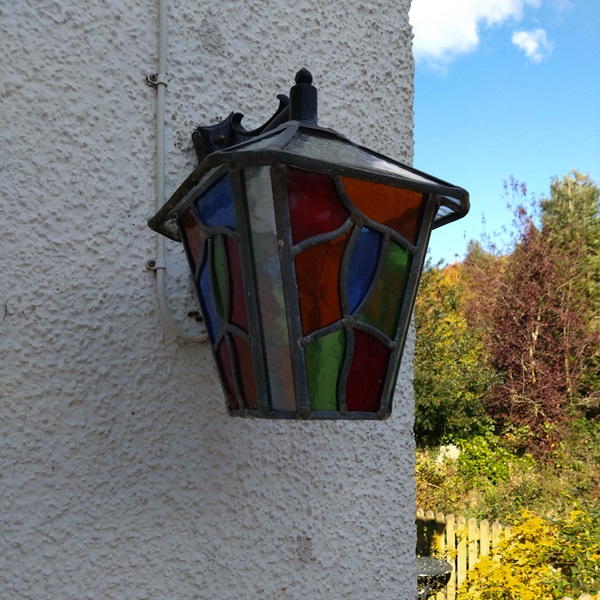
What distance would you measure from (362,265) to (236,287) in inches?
8.4

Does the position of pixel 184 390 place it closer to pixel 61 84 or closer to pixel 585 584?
pixel 61 84

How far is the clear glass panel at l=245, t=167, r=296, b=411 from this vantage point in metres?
0.88

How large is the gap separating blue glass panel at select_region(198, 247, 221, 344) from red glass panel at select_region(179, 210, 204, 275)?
27 millimetres

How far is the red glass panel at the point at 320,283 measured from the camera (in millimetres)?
896

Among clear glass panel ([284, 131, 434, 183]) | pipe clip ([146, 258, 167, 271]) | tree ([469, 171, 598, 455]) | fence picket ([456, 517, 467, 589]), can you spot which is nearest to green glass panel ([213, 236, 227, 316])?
clear glass panel ([284, 131, 434, 183])

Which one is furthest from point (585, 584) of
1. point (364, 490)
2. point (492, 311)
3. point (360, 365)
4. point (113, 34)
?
point (492, 311)

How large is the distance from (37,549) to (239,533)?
0.43m

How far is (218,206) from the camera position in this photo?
96 cm

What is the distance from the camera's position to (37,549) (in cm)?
111

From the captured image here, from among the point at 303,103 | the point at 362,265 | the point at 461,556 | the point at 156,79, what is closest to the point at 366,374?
the point at 362,265

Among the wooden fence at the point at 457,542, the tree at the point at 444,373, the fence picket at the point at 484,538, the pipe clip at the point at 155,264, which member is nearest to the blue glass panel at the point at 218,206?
the pipe clip at the point at 155,264

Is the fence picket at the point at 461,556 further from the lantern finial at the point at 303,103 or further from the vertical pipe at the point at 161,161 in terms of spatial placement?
the lantern finial at the point at 303,103

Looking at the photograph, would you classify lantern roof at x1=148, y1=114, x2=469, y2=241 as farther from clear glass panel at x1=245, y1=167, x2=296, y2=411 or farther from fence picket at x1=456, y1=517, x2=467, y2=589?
fence picket at x1=456, y1=517, x2=467, y2=589

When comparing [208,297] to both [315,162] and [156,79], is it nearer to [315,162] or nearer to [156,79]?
[315,162]
